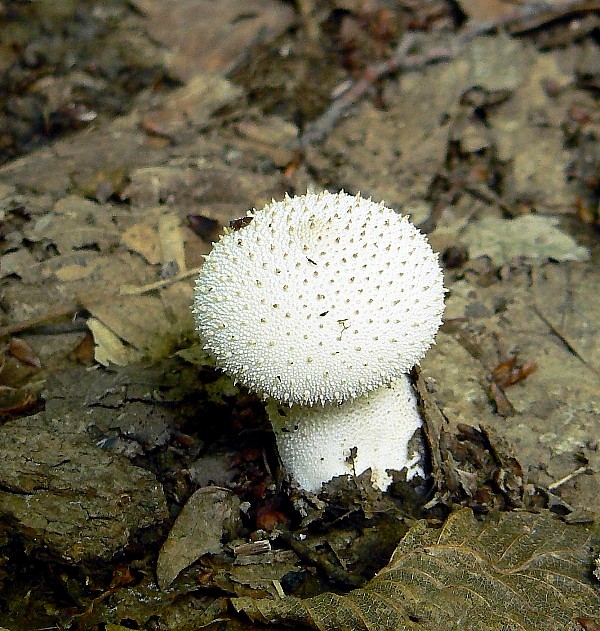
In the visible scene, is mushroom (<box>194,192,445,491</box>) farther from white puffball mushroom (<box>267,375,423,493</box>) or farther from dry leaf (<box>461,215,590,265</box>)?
dry leaf (<box>461,215,590,265</box>)

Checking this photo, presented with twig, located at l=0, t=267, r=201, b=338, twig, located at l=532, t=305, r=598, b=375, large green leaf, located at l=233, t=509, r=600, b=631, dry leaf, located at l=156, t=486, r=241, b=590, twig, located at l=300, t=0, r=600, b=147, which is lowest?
dry leaf, located at l=156, t=486, r=241, b=590

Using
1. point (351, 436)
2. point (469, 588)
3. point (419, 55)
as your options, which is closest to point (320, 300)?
point (351, 436)

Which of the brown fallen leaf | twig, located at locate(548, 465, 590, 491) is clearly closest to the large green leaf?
twig, located at locate(548, 465, 590, 491)

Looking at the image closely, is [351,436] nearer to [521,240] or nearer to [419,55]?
[521,240]

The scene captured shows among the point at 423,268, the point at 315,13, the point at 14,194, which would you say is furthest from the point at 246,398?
the point at 315,13

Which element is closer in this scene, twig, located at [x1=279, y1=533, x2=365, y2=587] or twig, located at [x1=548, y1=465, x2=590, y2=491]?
twig, located at [x1=279, y1=533, x2=365, y2=587]
